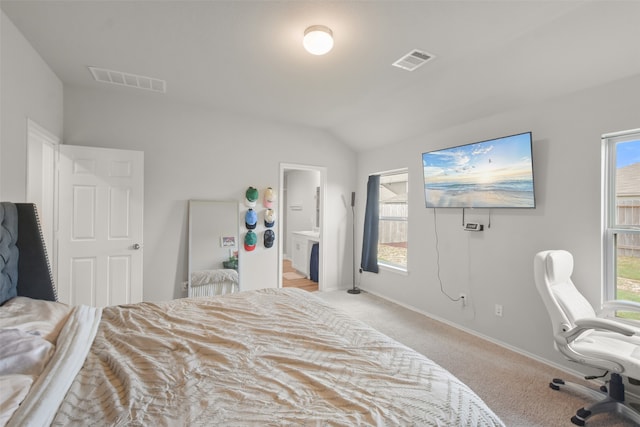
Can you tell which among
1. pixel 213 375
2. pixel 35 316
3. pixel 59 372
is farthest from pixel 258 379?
pixel 35 316

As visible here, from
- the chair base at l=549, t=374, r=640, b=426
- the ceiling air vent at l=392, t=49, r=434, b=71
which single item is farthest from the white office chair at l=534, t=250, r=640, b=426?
the ceiling air vent at l=392, t=49, r=434, b=71

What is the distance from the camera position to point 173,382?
108 centimetres

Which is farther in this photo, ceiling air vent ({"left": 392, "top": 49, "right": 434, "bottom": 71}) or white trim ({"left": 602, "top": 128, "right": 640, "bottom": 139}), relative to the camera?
ceiling air vent ({"left": 392, "top": 49, "right": 434, "bottom": 71})

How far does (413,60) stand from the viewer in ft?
8.42

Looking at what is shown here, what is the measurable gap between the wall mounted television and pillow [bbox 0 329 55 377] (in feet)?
11.2

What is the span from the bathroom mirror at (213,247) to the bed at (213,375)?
2.07m

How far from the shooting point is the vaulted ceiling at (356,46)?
193 cm

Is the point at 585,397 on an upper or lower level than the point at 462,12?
lower

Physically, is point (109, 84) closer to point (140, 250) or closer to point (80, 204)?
point (80, 204)

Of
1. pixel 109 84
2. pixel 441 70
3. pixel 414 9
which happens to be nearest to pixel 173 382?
pixel 414 9

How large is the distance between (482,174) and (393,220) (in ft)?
5.60

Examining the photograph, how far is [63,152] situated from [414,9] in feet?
11.5

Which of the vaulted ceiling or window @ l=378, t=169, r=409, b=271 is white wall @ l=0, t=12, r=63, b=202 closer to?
the vaulted ceiling

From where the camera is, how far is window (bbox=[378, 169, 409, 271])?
445cm
